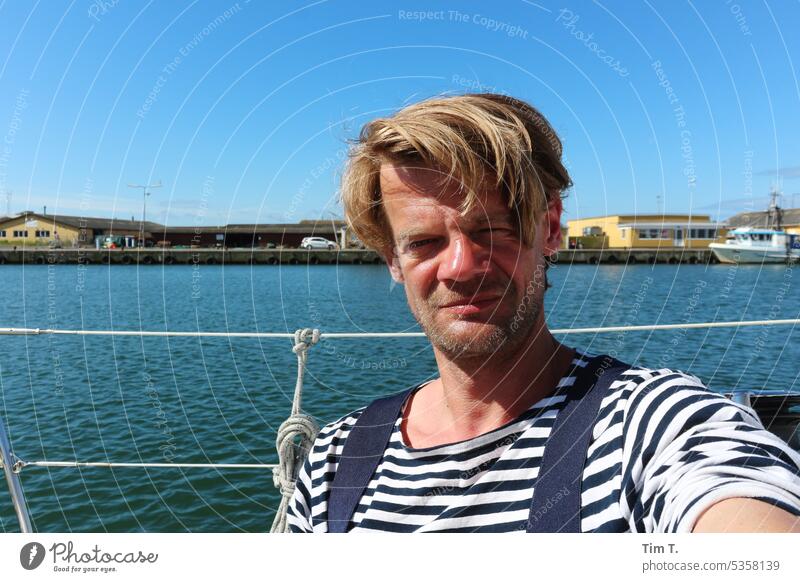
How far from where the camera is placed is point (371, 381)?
1073 centimetres

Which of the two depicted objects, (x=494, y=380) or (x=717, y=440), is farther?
(x=494, y=380)

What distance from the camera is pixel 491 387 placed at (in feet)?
4.55

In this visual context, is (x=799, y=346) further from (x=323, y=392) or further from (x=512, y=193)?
(x=512, y=193)

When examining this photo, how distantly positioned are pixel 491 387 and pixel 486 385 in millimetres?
13

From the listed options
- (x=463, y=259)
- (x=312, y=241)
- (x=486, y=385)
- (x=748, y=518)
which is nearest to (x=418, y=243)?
(x=463, y=259)

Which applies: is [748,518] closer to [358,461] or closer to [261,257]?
[358,461]

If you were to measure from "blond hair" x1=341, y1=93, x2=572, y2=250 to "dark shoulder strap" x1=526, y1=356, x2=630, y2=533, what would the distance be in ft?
1.21

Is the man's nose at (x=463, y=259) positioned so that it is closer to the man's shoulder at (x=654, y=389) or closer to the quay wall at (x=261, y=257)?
the man's shoulder at (x=654, y=389)

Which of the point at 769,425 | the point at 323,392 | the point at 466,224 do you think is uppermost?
Answer: the point at 466,224

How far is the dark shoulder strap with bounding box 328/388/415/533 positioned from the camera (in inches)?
54.9

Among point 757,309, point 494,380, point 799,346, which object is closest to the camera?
point 494,380
